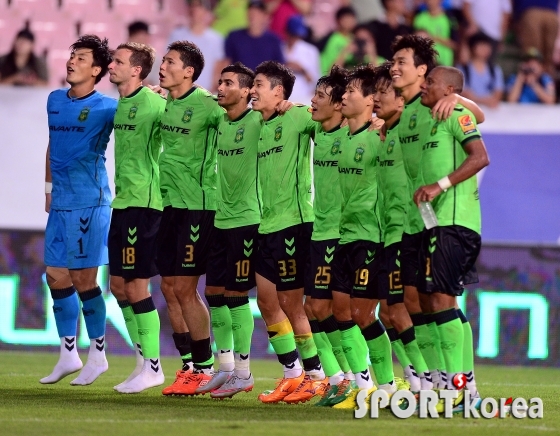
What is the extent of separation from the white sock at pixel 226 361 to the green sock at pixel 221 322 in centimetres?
4

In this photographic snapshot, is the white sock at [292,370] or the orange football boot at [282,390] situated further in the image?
the white sock at [292,370]

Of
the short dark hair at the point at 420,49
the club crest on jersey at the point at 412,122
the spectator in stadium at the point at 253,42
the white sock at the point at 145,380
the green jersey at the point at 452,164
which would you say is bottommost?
the white sock at the point at 145,380

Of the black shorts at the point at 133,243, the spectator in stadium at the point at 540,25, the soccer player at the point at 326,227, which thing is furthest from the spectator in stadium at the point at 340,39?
the black shorts at the point at 133,243

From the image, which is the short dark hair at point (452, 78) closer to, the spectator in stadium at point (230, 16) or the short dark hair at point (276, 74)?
the short dark hair at point (276, 74)

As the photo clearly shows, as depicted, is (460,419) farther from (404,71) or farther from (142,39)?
(142,39)

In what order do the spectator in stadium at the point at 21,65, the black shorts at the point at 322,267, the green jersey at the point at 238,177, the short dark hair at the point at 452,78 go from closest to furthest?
the short dark hair at the point at 452,78 → the black shorts at the point at 322,267 → the green jersey at the point at 238,177 → the spectator in stadium at the point at 21,65

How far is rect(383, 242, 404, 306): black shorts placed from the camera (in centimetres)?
797

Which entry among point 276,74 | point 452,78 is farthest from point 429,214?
point 276,74

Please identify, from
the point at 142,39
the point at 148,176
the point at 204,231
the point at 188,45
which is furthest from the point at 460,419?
the point at 142,39

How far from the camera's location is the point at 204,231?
8.88m

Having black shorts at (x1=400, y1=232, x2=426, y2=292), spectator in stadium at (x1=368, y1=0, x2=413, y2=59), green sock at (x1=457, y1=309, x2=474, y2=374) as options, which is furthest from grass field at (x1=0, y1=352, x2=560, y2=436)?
spectator in stadium at (x1=368, y1=0, x2=413, y2=59)

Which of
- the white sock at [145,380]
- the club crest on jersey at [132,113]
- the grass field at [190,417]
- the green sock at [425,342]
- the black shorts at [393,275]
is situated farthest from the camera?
the club crest on jersey at [132,113]

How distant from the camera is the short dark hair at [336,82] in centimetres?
862

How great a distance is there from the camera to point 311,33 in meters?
16.0
